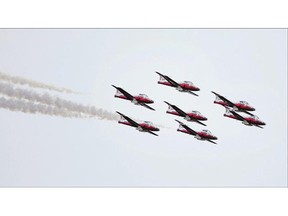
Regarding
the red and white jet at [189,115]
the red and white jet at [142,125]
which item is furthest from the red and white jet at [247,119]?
the red and white jet at [142,125]

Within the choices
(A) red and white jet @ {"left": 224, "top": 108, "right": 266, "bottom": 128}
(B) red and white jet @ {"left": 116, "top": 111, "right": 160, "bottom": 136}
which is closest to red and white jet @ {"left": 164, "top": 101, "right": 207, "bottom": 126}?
(B) red and white jet @ {"left": 116, "top": 111, "right": 160, "bottom": 136}

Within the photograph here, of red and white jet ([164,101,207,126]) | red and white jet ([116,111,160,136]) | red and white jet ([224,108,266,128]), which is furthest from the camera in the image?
red and white jet ([224,108,266,128])

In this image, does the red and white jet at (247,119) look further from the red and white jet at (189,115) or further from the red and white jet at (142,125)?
the red and white jet at (142,125)

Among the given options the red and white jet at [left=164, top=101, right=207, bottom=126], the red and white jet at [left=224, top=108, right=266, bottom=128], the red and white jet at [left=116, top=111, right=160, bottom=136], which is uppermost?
the red and white jet at [left=224, top=108, right=266, bottom=128]

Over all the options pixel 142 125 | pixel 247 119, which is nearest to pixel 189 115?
pixel 142 125

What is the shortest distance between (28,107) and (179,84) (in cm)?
1673

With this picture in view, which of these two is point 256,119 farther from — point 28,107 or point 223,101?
point 28,107

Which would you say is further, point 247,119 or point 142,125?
point 247,119

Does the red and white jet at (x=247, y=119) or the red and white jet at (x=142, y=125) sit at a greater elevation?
the red and white jet at (x=247, y=119)

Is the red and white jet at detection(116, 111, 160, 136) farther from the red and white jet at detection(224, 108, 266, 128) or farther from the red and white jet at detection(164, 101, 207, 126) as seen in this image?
the red and white jet at detection(224, 108, 266, 128)

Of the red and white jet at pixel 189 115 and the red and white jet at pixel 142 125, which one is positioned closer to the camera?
the red and white jet at pixel 142 125

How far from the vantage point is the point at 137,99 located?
8688 cm

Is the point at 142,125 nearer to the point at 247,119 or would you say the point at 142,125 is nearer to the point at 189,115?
the point at 189,115

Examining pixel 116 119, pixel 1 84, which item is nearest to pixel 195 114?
pixel 116 119
